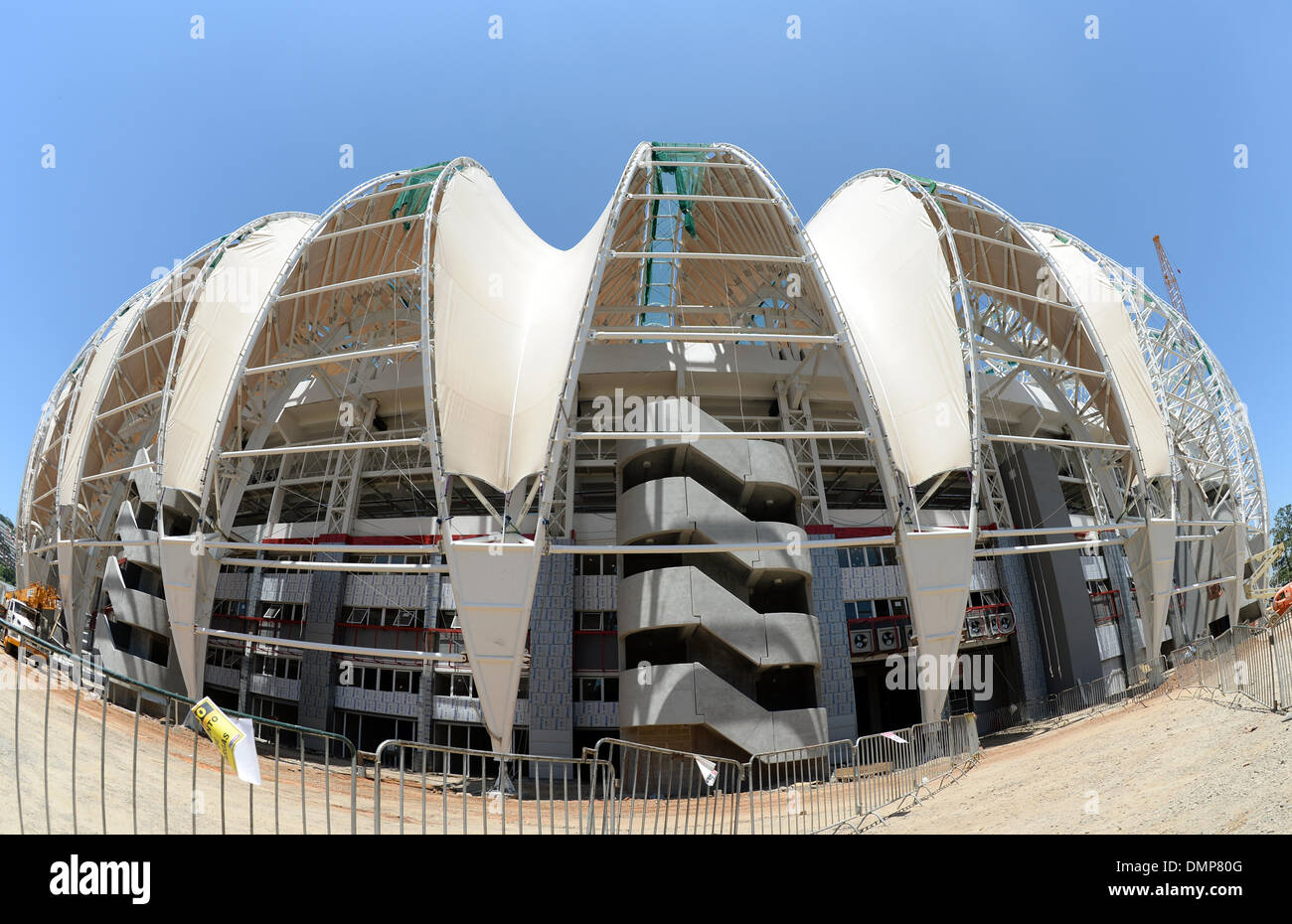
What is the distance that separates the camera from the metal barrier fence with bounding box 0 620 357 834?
579 cm

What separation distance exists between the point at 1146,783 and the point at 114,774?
1501 cm

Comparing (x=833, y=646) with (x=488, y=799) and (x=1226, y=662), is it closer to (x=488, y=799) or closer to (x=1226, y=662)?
(x=1226, y=662)

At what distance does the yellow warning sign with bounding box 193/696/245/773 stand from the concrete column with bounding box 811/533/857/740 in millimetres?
20267

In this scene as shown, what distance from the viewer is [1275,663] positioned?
1209 centimetres

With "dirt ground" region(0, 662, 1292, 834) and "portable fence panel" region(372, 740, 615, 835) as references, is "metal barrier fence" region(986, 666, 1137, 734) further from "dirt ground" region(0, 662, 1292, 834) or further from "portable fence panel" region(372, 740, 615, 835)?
"portable fence panel" region(372, 740, 615, 835)

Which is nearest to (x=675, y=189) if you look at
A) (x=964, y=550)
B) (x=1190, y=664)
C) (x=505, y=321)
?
(x=505, y=321)

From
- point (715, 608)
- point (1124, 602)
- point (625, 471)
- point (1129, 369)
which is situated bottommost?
point (1124, 602)

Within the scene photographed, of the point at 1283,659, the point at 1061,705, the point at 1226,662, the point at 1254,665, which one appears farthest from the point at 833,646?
the point at 1283,659

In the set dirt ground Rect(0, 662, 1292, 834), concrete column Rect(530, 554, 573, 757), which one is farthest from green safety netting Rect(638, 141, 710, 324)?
dirt ground Rect(0, 662, 1292, 834)

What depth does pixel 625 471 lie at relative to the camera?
2564 cm

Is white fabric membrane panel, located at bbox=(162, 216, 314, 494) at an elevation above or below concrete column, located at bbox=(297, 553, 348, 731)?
above

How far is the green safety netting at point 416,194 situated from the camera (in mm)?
22531

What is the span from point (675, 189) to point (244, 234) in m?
16.3
